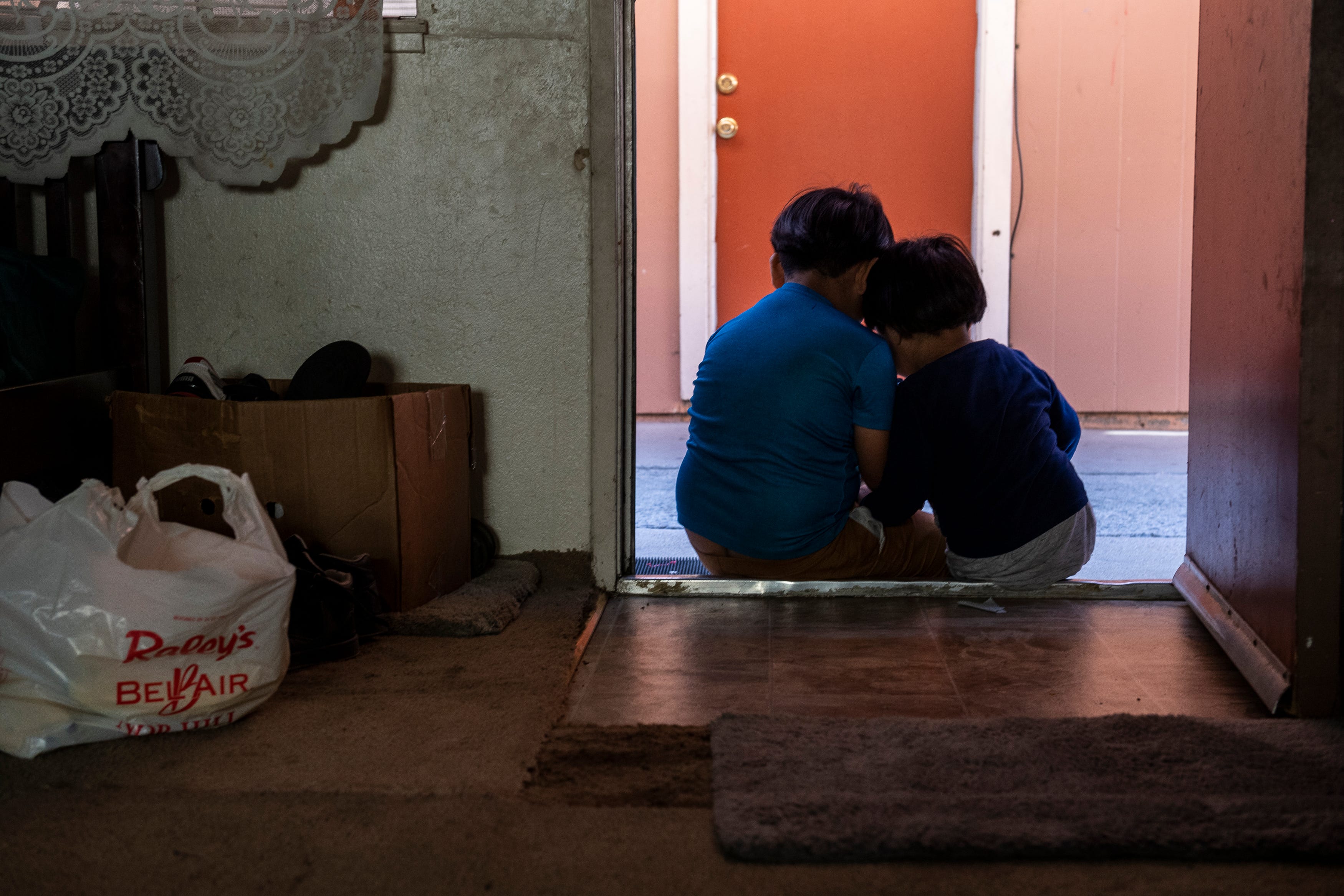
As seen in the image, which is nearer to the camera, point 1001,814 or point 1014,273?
point 1001,814

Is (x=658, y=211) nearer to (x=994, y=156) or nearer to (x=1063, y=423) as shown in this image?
(x=994, y=156)

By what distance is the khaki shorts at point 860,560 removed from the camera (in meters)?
2.04

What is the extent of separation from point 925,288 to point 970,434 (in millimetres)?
271

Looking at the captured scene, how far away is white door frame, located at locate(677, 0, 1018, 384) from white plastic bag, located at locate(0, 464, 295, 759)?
2.79 m

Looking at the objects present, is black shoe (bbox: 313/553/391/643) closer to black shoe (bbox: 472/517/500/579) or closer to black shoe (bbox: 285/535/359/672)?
black shoe (bbox: 285/535/359/672)

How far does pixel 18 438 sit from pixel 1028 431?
1.66m

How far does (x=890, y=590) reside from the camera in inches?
80.7

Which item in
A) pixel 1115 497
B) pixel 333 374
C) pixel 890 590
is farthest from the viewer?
pixel 1115 497

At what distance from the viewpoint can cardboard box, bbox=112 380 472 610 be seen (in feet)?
5.56

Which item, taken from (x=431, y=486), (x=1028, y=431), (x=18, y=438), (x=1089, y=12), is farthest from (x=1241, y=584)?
(x=1089, y=12)

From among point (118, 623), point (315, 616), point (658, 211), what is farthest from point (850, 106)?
point (118, 623)

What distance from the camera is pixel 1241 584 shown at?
1.63 metres

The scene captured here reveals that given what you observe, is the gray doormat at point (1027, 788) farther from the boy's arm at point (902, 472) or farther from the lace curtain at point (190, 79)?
the lace curtain at point (190, 79)

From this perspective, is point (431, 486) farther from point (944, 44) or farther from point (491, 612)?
point (944, 44)
